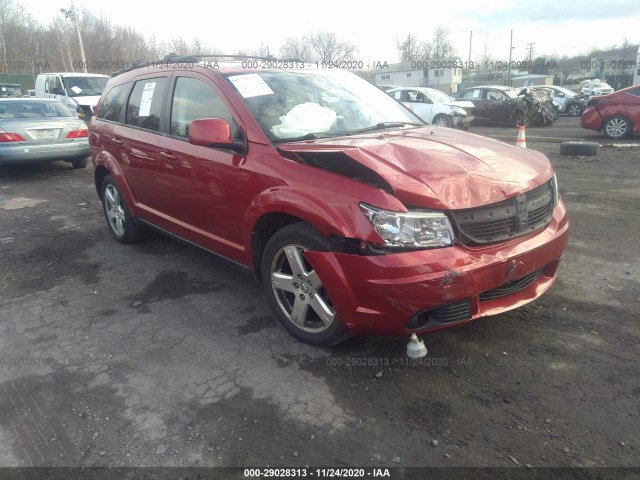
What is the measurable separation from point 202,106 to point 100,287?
190 cm

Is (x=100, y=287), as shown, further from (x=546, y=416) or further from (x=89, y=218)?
(x=546, y=416)

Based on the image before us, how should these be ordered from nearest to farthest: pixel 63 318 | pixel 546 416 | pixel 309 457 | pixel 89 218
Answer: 1. pixel 309 457
2. pixel 546 416
3. pixel 63 318
4. pixel 89 218

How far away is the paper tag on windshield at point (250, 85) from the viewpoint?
3566 millimetres

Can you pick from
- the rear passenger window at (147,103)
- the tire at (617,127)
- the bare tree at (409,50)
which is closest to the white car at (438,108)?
the tire at (617,127)

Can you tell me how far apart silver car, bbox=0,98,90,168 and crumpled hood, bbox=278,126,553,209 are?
8139 mm

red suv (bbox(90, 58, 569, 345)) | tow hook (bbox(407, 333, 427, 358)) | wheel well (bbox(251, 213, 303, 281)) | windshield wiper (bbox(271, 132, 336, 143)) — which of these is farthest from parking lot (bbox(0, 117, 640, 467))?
windshield wiper (bbox(271, 132, 336, 143))

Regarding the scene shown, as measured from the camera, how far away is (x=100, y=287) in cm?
439

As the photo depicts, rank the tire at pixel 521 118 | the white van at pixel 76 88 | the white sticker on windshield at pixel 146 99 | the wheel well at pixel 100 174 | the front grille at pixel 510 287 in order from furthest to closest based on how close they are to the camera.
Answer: the tire at pixel 521 118 → the white van at pixel 76 88 → the wheel well at pixel 100 174 → the white sticker on windshield at pixel 146 99 → the front grille at pixel 510 287

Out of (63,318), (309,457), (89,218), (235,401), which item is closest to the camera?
(309,457)

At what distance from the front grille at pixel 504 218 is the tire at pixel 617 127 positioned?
11.6 meters

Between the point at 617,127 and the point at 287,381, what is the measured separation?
13121mm

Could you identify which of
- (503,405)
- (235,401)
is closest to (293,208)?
(235,401)

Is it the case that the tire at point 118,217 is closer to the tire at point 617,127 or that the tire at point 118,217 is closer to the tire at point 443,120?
the tire at point 443,120

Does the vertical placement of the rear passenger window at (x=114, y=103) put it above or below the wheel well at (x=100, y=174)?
above
